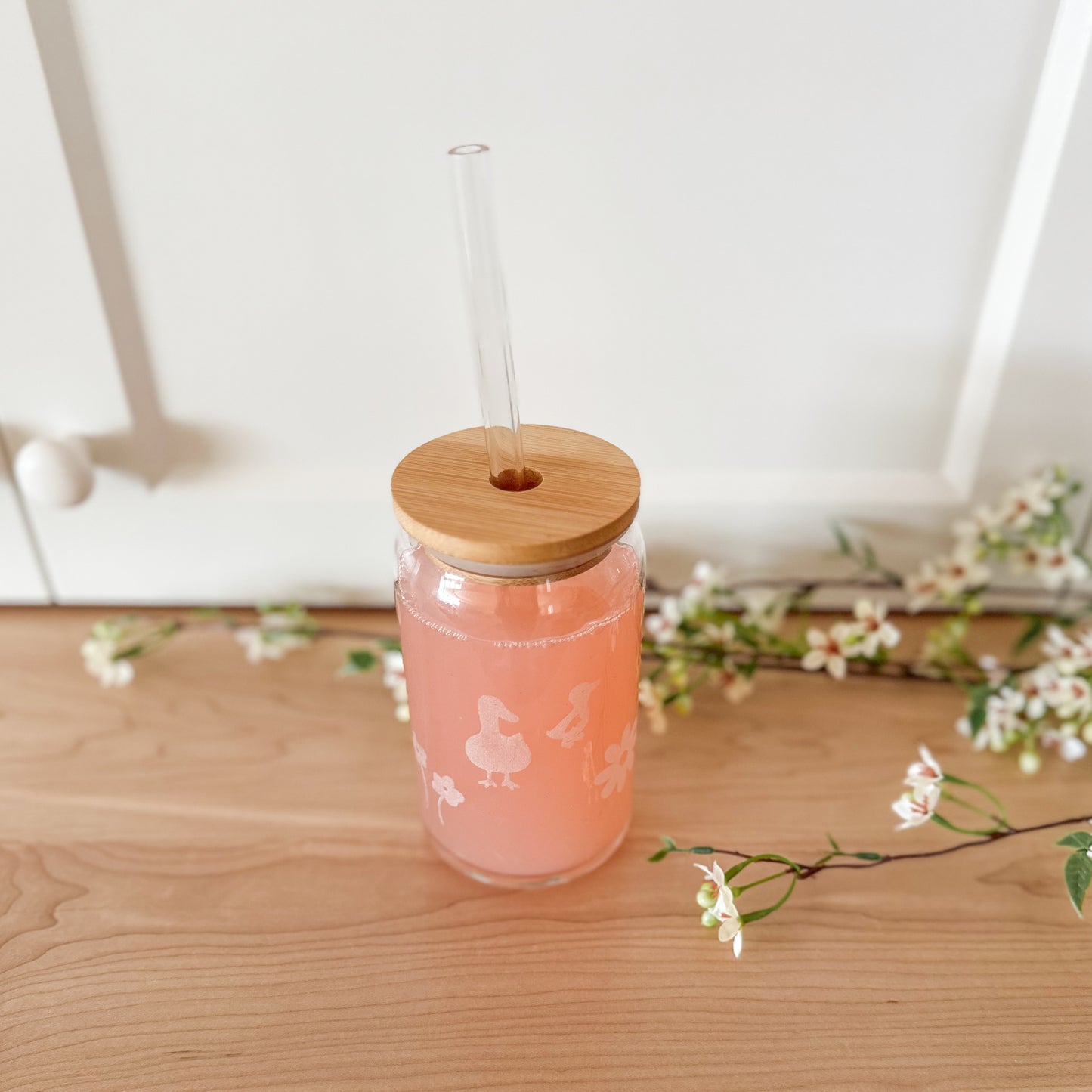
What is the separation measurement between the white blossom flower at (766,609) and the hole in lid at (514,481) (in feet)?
1.07

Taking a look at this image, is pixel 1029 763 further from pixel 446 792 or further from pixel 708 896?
pixel 446 792

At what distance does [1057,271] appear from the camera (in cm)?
65

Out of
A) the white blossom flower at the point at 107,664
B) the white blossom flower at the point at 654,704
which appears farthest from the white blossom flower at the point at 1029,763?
the white blossom flower at the point at 107,664

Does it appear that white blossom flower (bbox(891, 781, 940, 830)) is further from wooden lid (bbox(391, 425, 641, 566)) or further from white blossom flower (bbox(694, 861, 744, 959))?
wooden lid (bbox(391, 425, 641, 566))

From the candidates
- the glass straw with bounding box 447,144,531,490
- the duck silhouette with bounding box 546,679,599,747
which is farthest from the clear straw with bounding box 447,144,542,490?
the duck silhouette with bounding box 546,679,599,747

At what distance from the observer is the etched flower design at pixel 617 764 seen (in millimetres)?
543

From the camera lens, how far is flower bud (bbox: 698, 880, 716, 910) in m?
0.50

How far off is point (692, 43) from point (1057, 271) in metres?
0.30

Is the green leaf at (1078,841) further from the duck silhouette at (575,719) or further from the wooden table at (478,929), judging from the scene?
the duck silhouette at (575,719)

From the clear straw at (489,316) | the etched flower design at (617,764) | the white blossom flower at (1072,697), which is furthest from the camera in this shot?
the white blossom flower at (1072,697)

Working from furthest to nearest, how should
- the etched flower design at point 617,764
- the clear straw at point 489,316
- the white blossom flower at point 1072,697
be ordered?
1. the white blossom flower at point 1072,697
2. the etched flower design at point 617,764
3. the clear straw at point 489,316

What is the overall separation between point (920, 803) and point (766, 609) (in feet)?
0.75

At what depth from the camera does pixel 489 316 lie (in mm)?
454

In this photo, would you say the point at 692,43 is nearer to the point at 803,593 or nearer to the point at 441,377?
the point at 441,377
